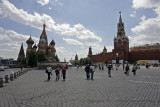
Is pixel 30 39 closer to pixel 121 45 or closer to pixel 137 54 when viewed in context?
pixel 121 45

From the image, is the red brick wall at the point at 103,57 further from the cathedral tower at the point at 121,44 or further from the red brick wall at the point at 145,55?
the red brick wall at the point at 145,55

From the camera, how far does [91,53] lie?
16362cm

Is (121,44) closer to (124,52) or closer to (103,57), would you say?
(124,52)

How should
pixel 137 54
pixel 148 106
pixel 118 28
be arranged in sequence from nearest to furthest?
pixel 148 106, pixel 137 54, pixel 118 28

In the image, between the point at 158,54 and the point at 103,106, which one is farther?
the point at 158,54

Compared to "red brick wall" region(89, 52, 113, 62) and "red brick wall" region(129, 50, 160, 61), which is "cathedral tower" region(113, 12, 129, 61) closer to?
"red brick wall" region(129, 50, 160, 61)

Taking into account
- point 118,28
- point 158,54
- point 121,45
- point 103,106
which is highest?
point 118,28

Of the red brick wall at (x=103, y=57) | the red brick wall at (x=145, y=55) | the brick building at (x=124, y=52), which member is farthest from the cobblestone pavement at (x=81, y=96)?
the red brick wall at (x=103, y=57)

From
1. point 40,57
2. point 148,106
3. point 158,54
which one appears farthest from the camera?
point 158,54

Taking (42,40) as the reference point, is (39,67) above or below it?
below

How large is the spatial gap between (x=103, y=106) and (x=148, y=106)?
1.60m

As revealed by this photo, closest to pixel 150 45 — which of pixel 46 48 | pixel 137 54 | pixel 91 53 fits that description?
pixel 137 54

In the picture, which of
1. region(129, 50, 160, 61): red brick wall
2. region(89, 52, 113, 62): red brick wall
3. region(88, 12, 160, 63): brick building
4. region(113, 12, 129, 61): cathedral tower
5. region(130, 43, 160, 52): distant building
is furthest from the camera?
region(89, 52, 113, 62): red brick wall

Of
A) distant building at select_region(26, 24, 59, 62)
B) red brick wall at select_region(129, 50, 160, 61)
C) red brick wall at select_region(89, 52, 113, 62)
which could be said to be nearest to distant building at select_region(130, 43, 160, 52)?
red brick wall at select_region(129, 50, 160, 61)
